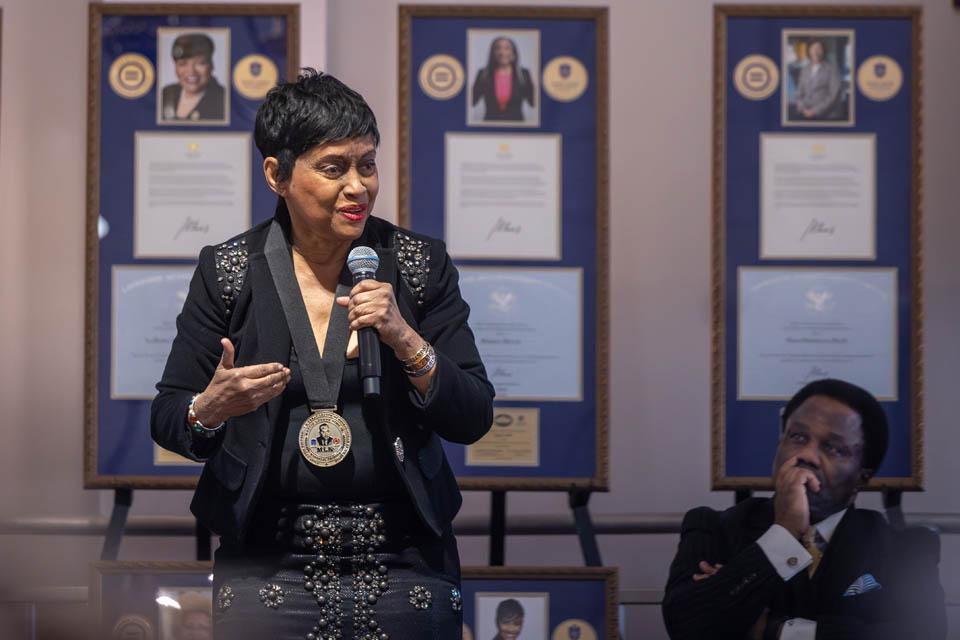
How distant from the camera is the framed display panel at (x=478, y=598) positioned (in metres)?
3.71

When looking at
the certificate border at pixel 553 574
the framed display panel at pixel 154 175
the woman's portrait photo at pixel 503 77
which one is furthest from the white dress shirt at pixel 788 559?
the framed display panel at pixel 154 175

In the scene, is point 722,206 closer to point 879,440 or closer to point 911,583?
point 879,440

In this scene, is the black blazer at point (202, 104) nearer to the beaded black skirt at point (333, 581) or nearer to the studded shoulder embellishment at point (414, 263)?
the studded shoulder embellishment at point (414, 263)

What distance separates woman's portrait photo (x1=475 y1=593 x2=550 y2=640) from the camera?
3734 millimetres

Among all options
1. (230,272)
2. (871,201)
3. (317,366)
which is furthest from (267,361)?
(871,201)

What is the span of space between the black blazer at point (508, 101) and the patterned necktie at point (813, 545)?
1.57 m

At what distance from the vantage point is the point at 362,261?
2.21m

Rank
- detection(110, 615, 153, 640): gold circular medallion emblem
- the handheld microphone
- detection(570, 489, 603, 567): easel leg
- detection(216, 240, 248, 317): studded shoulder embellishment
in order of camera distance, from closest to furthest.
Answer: the handheld microphone, detection(216, 240, 248, 317): studded shoulder embellishment, detection(110, 615, 153, 640): gold circular medallion emblem, detection(570, 489, 603, 567): easel leg

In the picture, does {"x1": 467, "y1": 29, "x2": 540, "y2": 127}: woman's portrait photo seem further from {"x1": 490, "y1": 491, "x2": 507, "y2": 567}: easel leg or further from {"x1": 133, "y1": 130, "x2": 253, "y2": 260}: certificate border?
{"x1": 490, "y1": 491, "x2": 507, "y2": 567}: easel leg

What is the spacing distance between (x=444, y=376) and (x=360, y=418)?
0.18 m

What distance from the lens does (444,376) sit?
7.00 feet

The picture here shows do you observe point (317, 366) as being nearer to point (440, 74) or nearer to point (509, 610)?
point (509, 610)

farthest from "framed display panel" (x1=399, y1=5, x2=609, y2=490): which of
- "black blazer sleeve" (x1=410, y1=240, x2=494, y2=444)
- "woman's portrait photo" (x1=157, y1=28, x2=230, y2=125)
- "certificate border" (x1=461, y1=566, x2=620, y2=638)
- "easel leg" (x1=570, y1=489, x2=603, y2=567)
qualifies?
"black blazer sleeve" (x1=410, y1=240, x2=494, y2=444)

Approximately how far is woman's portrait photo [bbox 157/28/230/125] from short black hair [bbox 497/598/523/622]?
1.75 meters
